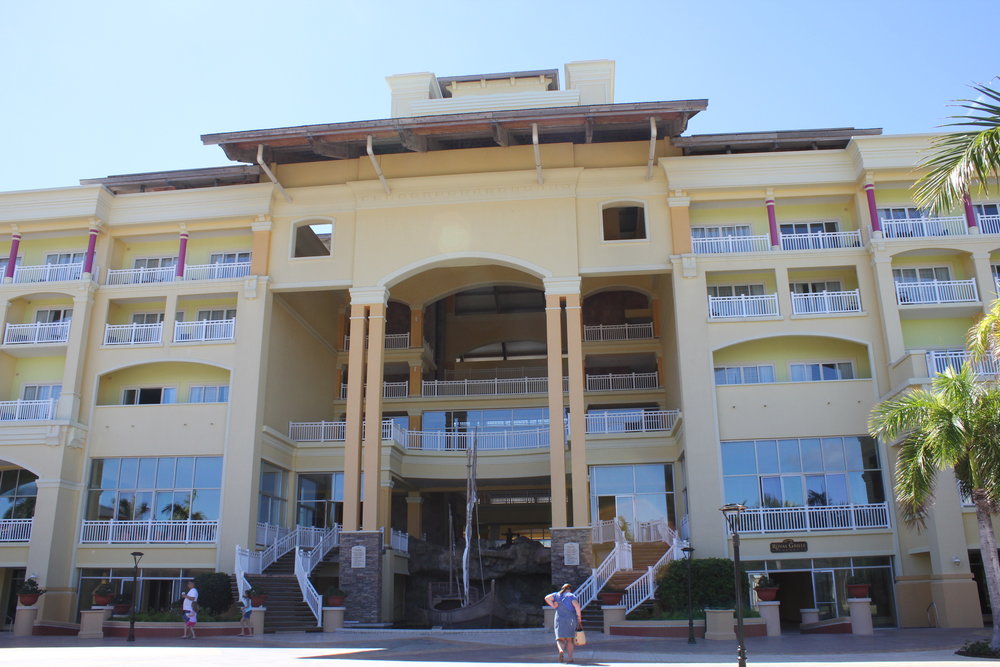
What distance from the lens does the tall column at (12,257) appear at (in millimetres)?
31984

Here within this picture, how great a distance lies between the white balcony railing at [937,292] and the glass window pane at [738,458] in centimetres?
711

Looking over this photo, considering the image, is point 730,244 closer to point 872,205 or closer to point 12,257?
point 872,205

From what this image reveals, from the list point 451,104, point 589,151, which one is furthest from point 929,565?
point 451,104

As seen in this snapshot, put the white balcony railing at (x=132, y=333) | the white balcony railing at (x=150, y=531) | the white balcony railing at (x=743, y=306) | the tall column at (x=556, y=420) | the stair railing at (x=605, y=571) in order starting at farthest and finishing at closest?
the white balcony railing at (x=132, y=333)
the white balcony railing at (x=743, y=306)
the white balcony railing at (x=150, y=531)
the tall column at (x=556, y=420)
the stair railing at (x=605, y=571)

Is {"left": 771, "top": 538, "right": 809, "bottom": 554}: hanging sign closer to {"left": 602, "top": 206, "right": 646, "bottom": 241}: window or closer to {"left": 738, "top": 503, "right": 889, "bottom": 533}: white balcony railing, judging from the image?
{"left": 738, "top": 503, "right": 889, "bottom": 533}: white balcony railing

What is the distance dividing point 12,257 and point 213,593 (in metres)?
15.9

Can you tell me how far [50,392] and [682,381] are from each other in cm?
2298

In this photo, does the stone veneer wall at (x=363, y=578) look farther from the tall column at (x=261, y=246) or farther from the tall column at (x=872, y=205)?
the tall column at (x=872, y=205)

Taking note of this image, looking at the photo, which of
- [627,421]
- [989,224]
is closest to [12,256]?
[627,421]

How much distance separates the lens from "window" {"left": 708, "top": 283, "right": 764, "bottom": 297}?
3098 cm

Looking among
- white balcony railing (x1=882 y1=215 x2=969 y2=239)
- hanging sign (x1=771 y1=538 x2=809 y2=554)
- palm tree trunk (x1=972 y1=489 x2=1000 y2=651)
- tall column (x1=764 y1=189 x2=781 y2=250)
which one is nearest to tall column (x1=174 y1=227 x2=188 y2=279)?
tall column (x1=764 y1=189 x2=781 y2=250)

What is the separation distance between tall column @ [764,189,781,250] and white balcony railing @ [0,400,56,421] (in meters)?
25.8

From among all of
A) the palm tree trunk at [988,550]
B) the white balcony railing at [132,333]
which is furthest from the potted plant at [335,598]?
the palm tree trunk at [988,550]

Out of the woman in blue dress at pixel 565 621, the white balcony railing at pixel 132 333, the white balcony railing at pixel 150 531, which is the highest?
the white balcony railing at pixel 132 333
